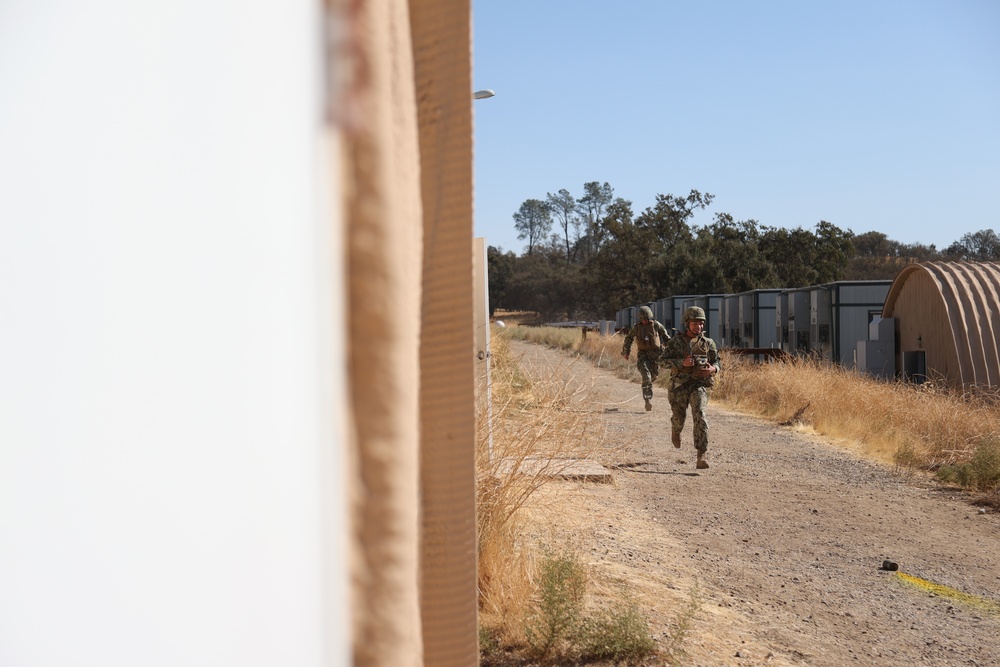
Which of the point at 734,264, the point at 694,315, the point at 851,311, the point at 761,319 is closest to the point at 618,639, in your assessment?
the point at 694,315

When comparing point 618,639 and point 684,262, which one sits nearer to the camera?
point 618,639

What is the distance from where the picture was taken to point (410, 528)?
1048mm

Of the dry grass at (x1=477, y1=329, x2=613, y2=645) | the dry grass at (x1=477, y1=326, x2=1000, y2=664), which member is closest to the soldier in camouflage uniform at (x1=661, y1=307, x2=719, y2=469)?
the dry grass at (x1=477, y1=326, x2=1000, y2=664)

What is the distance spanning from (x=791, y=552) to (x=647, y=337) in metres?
8.52

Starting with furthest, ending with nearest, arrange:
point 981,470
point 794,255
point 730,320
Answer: point 794,255, point 730,320, point 981,470

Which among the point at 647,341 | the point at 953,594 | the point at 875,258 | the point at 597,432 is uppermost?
the point at 875,258

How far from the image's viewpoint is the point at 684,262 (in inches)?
2125

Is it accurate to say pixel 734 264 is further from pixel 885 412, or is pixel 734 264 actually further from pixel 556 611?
pixel 556 611

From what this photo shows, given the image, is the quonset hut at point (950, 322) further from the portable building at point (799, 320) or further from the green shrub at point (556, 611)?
the green shrub at point (556, 611)

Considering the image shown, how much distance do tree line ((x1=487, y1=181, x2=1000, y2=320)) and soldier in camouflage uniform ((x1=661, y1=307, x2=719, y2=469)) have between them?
1536 inches

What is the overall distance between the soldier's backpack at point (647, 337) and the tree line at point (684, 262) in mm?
34782

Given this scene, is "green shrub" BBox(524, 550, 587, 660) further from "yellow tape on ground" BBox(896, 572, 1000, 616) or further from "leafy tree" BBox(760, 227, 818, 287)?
"leafy tree" BBox(760, 227, 818, 287)

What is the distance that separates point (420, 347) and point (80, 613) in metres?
0.59

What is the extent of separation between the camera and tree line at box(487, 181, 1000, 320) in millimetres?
50906
